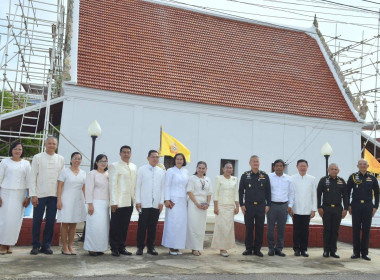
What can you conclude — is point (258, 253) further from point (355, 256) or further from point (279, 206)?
point (355, 256)

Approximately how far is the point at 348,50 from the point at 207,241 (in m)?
16.4

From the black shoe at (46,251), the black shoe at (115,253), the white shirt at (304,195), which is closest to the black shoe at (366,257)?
the white shirt at (304,195)

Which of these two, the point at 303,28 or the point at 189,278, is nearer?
the point at 189,278

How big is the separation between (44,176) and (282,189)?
4.44 m

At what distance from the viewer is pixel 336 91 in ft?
62.6

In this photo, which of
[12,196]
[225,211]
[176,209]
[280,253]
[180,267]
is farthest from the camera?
[280,253]

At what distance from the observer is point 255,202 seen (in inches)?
295

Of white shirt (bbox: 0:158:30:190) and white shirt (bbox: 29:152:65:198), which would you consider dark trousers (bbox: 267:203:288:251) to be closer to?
white shirt (bbox: 29:152:65:198)

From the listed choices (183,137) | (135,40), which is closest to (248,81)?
(183,137)

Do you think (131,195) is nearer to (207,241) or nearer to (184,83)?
(207,241)

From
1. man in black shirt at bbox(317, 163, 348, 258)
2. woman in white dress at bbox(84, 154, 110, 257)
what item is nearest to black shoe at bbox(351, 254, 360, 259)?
man in black shirt at bbox(317, 163, 348, 258)

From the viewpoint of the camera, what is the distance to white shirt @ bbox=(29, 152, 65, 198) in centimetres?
669

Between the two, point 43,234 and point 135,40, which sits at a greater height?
point 135,40

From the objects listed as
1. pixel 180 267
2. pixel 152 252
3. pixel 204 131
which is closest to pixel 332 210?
pixel 180 267
